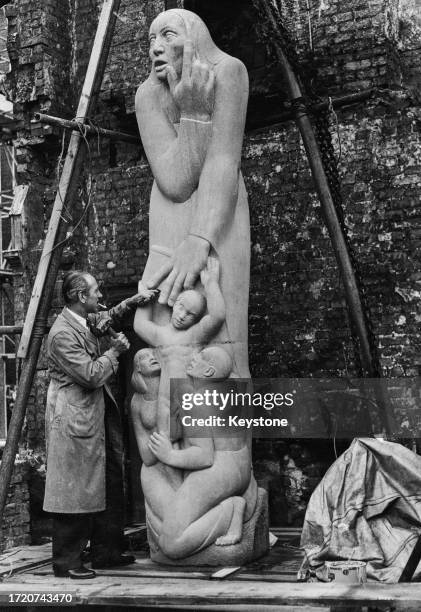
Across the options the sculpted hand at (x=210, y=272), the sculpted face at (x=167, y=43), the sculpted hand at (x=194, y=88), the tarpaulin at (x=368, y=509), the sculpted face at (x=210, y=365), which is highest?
the sculpted face at (x=167, y=43)

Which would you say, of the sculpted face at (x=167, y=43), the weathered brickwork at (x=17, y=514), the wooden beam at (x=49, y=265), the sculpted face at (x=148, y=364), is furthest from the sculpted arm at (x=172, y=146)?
the weathered brickwork at (x=17, y=514)

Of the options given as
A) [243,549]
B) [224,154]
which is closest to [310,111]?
[224,154]

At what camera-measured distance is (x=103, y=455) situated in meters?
5.36

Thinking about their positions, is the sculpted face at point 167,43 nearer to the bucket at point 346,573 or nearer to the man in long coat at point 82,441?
the man in long coat at point 82,441

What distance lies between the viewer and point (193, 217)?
227 inches

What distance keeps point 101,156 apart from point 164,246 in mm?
2912

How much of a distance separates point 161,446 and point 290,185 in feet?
9.55

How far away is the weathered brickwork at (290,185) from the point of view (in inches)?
277

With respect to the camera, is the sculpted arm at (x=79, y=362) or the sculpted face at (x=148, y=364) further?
the sculpted face at (x=148, y=364)

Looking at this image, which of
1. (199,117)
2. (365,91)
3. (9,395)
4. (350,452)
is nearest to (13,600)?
(350,452)

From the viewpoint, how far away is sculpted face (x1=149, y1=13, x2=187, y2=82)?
5801mm

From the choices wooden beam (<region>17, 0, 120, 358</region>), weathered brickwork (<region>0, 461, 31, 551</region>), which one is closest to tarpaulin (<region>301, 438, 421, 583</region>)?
wooden beam (<region>17, 0, 120, 358</region>)

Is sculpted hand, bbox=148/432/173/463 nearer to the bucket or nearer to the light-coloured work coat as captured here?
the light-coloured work coat

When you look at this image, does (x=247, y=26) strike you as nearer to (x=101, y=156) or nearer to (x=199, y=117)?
(x=101, y=156)
